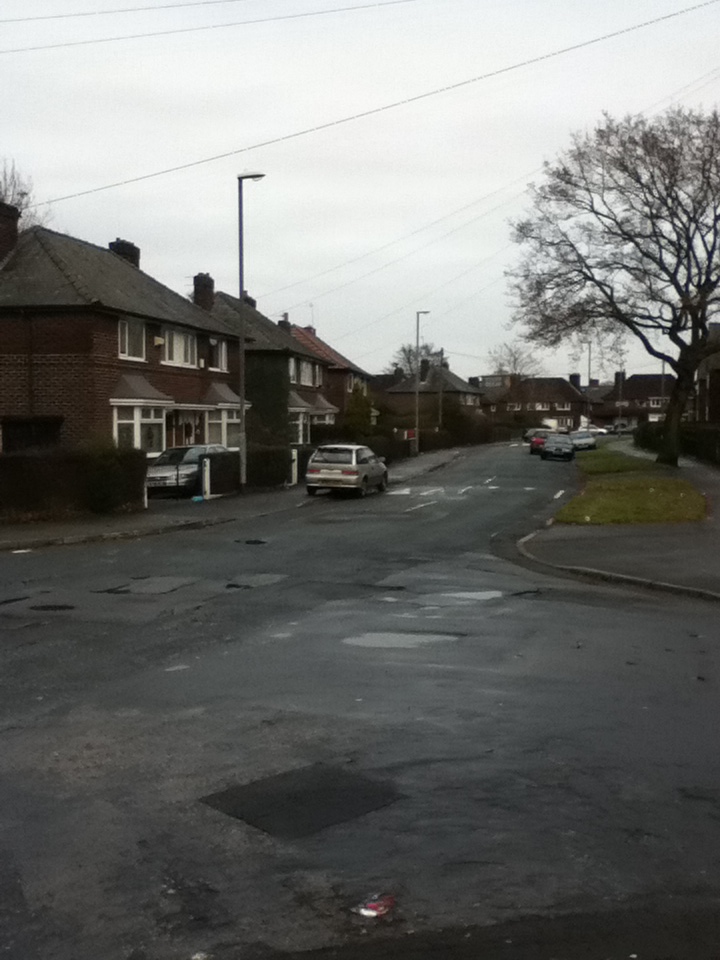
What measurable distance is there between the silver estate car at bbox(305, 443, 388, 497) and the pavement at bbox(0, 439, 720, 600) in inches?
101

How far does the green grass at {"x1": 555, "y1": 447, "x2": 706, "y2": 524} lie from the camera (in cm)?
2412

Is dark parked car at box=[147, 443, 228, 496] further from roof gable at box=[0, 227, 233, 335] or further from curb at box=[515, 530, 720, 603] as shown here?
curb at box=[515, 530, 720, 603]

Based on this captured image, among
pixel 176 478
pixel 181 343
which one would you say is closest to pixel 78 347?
pixel 176 478

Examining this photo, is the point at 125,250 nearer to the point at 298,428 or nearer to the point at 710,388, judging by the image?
the point at 298,428

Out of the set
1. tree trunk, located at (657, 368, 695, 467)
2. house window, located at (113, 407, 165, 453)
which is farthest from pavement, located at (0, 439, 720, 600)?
tree trunk, located at (657, 368, 695, 467)

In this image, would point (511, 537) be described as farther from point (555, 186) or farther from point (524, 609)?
point (555, 186)

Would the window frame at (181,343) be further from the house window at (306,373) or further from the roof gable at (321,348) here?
the roof gable at (321,348)

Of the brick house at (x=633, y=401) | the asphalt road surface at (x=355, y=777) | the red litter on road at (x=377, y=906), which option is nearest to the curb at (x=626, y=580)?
the asphalt road surface at (x=355, y=777)

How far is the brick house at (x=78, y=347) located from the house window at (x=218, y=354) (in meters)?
4.12

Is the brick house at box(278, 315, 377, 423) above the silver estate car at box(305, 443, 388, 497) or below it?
above

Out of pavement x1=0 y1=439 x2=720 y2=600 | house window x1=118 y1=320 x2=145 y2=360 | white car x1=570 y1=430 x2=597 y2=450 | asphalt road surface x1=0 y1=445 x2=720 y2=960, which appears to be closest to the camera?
asphalt road surface x1=0 y1=445 x2=720 y2=960

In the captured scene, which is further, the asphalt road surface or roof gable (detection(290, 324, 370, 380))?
roof gable (detection(290, 324, 370, 380))

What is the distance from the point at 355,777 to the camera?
6.34 meters

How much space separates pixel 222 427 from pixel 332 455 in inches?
501
